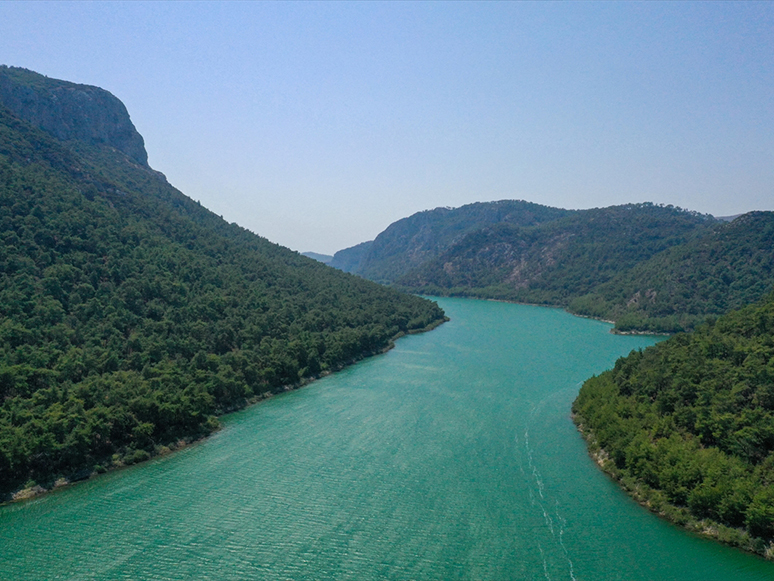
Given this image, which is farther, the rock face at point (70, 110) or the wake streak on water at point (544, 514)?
the rock face at point (70, 110)

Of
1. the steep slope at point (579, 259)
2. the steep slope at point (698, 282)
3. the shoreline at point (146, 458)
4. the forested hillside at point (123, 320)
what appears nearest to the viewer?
the shoreline at point (146, 458)

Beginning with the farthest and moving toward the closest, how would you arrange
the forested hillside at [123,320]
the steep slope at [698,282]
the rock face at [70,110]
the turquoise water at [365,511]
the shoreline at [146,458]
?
the steep slope at [698,282] → the rock face at [70,110] → the forested hillside at [123,320] → the shoreline at [146,458] → the turquoise water at [365,511]

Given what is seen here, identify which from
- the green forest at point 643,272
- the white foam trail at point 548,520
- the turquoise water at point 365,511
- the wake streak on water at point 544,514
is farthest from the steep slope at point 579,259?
the white foam trail at point 548,520

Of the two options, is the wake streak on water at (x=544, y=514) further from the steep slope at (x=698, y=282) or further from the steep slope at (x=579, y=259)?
the steep slope at (x=579, y=259)

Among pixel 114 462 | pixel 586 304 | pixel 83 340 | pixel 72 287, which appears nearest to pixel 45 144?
pixel 72 287

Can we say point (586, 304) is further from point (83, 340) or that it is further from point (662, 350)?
point (83, 340)

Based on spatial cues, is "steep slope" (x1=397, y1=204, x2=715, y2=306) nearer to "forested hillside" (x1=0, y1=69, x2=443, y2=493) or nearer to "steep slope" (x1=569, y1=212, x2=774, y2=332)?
"steep slope" (x1=569, y1=212, x2=774, y2=332)
